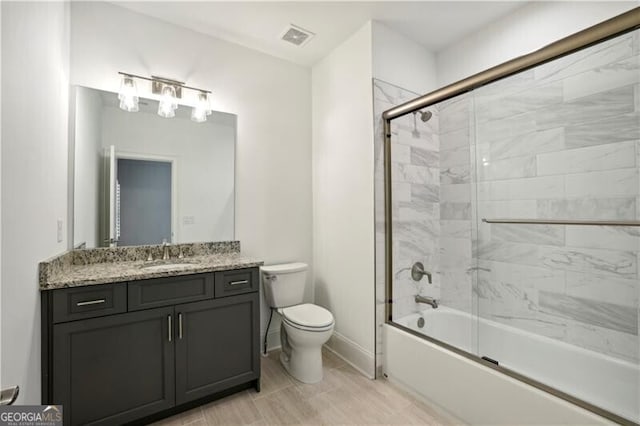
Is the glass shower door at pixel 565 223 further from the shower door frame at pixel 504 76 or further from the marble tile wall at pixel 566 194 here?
the shower door frame at pixel 504 76

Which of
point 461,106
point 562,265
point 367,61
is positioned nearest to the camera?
point 562,265

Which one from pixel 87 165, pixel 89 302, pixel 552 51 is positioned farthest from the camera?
pixel 87 165

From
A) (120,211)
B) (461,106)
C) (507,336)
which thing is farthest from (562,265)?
(120,211)

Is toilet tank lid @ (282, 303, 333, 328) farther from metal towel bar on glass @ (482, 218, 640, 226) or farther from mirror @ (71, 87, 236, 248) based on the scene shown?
metal towel bar on glass @ (482, 218, 640, 226)

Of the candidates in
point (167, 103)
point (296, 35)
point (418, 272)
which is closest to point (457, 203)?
point (418, 272)

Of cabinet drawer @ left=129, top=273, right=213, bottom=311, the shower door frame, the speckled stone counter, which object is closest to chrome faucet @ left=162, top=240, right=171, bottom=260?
the speckled stone counter

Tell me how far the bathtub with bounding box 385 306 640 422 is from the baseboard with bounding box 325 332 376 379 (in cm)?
37

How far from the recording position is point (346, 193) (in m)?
2.43

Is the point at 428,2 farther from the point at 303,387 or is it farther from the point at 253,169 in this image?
the point at 303,387

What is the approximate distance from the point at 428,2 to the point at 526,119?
1090mm

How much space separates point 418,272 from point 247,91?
2116 mm

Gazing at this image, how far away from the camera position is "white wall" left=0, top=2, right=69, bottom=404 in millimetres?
939

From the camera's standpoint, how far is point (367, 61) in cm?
221

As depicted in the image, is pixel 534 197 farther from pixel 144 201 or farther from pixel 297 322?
pixel 144 201
